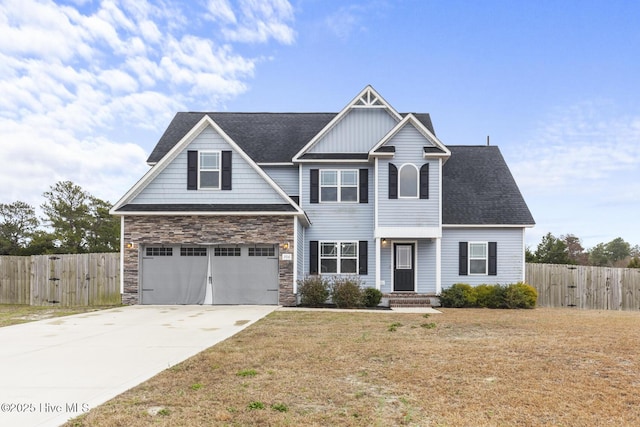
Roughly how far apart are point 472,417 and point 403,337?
551cm

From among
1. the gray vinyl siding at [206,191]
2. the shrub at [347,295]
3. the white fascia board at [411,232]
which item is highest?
the gray vinyl siding at [206,191]

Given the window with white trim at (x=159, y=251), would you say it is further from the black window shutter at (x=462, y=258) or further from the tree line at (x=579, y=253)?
the tree line at (x=579, y=253)

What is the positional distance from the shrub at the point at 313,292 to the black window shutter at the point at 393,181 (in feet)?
14.6

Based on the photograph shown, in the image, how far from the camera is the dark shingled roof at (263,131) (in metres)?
Answer: 22.2

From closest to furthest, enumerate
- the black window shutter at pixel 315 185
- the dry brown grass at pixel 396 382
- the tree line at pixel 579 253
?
the dry brown grass at pixel 396 382 < the black window shutter at pixel 315 185 < the tree line at pixel 579 253

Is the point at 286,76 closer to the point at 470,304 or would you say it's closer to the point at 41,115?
the point at 41,115

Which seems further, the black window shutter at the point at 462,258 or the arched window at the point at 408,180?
the black window shutter at the point at 462,258

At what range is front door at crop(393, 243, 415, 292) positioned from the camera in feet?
68.5

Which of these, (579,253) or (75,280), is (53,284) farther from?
(579,253)

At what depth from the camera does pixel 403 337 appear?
10602mm

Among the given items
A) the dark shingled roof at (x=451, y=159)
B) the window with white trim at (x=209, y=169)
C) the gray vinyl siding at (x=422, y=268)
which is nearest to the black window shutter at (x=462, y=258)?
the dark shingled roof at (x=451, y=159)

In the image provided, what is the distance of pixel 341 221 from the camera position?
68.8ft

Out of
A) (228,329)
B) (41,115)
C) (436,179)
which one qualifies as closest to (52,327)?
(228,329)

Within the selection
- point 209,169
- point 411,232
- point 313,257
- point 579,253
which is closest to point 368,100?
point 411,232
